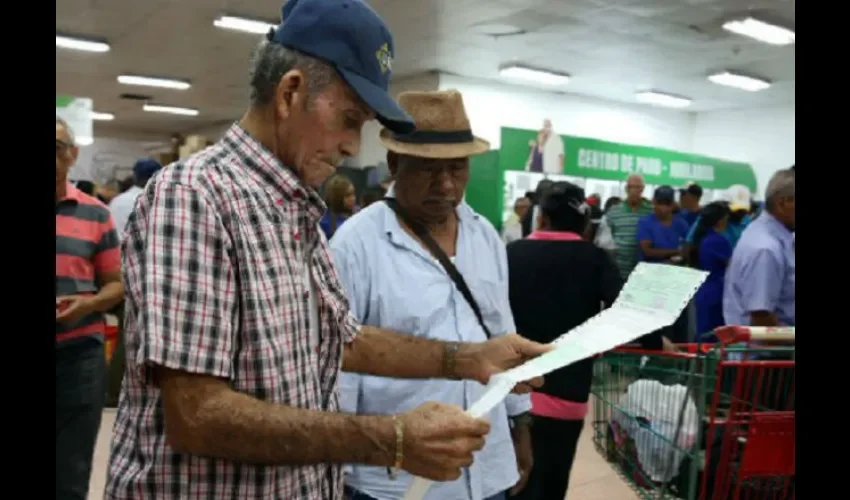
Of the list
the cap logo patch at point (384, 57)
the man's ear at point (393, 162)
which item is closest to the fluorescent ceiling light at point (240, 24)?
the man's ear at point (393, 162)

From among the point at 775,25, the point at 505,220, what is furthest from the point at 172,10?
the point at 775,25

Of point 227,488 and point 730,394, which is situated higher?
point 227,488

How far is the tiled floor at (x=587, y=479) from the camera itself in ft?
14.4

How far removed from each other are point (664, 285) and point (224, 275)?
834 millimetres

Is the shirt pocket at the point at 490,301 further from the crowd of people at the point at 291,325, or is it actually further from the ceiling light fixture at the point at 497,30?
the ceiling light fixture at the point at 497,30

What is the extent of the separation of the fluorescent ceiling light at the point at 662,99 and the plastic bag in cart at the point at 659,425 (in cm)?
1046

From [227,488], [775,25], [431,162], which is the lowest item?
[227,488]

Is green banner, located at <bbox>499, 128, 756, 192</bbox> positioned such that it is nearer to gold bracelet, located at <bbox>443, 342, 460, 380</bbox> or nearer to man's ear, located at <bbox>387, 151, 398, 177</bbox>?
man's ear, located at <bbox>387, 151, 398, 177</bbox>

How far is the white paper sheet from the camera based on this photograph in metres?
1.27

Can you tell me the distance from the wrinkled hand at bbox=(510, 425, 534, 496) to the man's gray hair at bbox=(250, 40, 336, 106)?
5.25ft
